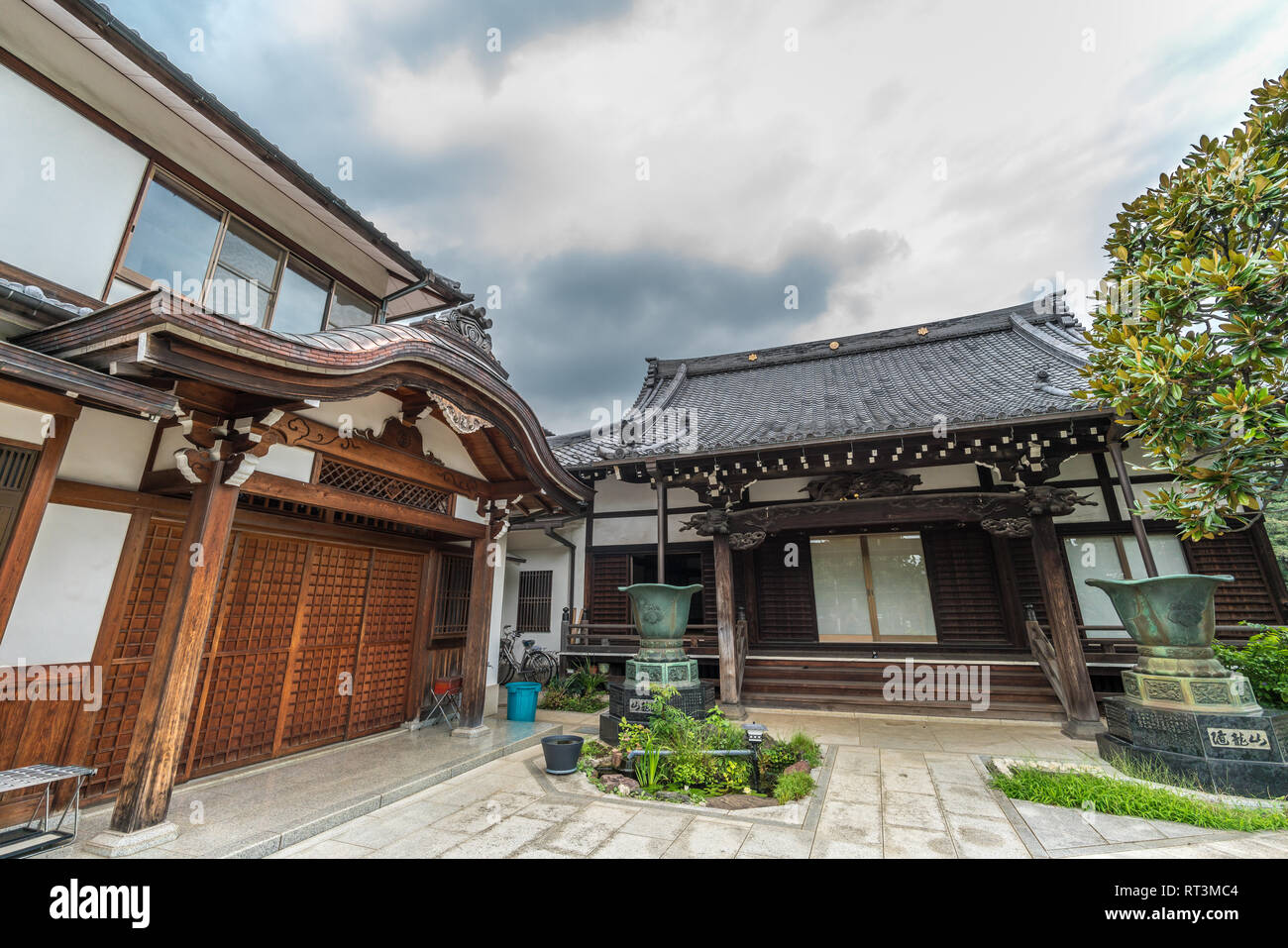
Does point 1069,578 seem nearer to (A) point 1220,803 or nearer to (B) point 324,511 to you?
(A) point 1220,803

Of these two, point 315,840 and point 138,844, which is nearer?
point 138,844

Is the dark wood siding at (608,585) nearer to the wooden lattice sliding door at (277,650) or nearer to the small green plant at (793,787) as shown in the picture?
the wooden lattice sliding door at (277,650)

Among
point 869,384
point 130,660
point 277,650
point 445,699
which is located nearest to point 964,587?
point 869,384

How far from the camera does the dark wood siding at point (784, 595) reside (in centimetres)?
955

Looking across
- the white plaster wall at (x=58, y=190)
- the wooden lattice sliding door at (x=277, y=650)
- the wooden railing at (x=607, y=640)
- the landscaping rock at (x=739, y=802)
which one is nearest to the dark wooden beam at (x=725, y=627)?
the wooden railing at (x=607, y=640)

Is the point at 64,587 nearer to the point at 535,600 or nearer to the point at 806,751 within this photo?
the point at 806,751

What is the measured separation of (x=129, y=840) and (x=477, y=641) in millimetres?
3502

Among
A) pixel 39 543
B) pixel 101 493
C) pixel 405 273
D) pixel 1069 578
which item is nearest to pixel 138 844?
pixel 39 543

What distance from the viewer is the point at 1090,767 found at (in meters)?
4.74

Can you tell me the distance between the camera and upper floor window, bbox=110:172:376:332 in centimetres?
463

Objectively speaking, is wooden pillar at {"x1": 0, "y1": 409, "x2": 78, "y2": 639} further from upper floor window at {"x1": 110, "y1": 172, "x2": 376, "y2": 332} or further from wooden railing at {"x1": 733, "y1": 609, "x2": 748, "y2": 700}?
wooden railing at {"x1": 733, "y1": 609, "x2": 748, "y2": 700}

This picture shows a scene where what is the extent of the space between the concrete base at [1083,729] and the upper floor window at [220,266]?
998 cm

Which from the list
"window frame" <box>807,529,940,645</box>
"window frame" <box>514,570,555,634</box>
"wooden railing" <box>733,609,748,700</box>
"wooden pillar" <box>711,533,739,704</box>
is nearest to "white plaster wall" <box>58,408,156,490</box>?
"wooden pillar" <box>711,533,739,704</box>

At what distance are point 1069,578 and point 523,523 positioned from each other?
32.1ft
